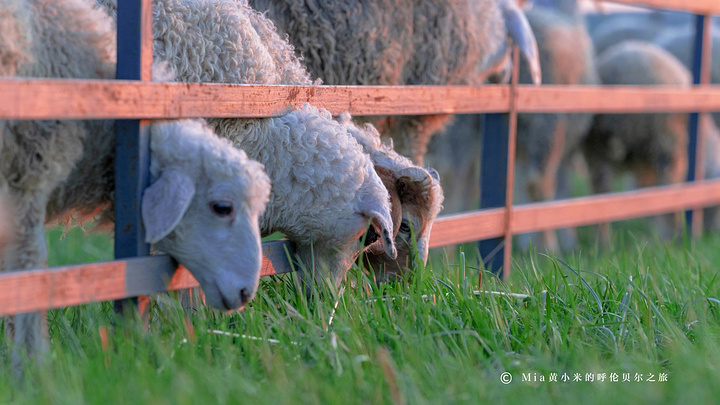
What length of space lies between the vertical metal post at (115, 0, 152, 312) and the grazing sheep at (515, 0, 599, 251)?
4.86m

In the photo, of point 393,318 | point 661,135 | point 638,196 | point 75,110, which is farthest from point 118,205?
point 661,135

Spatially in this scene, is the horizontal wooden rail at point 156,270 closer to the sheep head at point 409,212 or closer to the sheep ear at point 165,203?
the sheep ear at point 165,203

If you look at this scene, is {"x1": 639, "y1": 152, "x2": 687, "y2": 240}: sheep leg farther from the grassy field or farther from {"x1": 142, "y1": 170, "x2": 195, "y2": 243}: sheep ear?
{"x1": 142, "y1": 170, "x2": 195, "y2": 243}: sheep ear

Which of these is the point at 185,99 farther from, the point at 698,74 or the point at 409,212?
the point at 698,74

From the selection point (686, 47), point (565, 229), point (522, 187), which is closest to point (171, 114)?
point (522, 187)

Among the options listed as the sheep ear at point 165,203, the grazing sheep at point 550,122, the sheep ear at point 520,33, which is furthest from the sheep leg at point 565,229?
the sheep ear at point 165,203

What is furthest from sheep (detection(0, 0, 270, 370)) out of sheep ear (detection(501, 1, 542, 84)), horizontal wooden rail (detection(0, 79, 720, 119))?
sheep ear (detection(501, 1, 542, 84))

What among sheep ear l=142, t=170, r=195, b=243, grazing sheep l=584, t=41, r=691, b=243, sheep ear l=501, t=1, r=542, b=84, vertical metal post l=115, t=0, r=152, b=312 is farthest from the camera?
grazing sheep l=584, t=41, r=691, b=243

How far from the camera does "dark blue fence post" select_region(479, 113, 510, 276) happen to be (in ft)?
14.3

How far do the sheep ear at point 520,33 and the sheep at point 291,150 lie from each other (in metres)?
2.07

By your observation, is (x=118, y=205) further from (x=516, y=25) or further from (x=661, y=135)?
(x=661, y=135)

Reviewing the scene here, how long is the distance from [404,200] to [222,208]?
0.95 meters

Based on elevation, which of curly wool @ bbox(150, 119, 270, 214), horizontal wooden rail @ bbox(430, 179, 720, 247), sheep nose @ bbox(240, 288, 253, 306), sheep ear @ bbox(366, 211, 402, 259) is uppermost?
curly wool @ bbox(150, 119, 270, 214)

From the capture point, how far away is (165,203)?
2.38m
